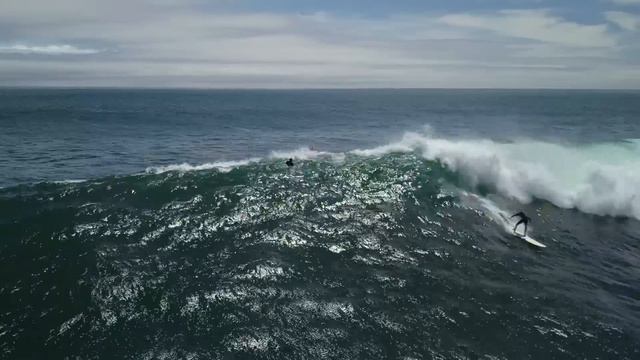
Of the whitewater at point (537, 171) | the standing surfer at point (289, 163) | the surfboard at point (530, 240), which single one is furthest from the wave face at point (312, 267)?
the standing surfer at point (289, 163)

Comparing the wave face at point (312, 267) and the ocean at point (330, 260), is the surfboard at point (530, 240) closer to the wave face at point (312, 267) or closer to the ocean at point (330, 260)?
the ocean at point (330, 260)

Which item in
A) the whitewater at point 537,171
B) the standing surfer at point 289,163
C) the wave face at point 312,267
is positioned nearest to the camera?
the wave face at point 312,267

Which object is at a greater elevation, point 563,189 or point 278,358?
point 563,189

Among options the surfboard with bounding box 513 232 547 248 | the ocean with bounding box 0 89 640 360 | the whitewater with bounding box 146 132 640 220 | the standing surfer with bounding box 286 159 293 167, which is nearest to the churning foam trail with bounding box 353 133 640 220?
the whitewater with bounding box 146 132 640 220

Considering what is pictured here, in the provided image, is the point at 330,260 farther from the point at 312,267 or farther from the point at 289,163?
the point at 289,163

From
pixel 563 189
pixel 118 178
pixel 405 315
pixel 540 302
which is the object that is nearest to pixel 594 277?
pixel 540 302

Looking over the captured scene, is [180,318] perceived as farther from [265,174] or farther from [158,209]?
[265,174]

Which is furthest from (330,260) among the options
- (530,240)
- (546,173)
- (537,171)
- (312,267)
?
(546,173)
